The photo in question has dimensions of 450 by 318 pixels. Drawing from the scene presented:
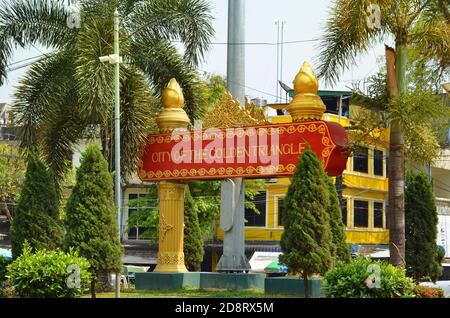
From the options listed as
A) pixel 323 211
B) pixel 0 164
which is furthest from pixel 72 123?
pixel 0 164

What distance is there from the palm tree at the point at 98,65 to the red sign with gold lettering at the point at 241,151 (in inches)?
29.4

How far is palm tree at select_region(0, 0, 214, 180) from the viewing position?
22.7 m

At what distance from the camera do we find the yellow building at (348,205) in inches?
1702

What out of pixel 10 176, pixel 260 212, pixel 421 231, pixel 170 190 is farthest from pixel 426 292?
pixel 10 176

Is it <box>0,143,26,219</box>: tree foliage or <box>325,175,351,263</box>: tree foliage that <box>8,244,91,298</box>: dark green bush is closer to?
<box>325,175,351,263</box>: tree foliage

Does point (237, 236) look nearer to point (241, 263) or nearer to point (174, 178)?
point (241, 263)

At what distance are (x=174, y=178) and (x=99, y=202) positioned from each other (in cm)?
356

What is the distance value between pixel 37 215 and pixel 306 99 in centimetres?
701

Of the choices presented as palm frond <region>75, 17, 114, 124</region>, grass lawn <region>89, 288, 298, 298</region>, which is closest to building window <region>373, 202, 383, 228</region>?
grass lawn <region>89, 288, 298, 298</region>

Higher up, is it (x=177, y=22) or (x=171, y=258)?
(x=177, y=22)

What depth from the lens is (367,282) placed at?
15.7 meters

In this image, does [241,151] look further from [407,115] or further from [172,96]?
[407,115]

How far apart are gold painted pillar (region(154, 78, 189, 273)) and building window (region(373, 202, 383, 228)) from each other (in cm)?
2467

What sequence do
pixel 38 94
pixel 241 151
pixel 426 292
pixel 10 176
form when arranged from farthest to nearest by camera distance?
pixel 10 176, pixel 38 94, pixel 241 151, pixel 426 292
